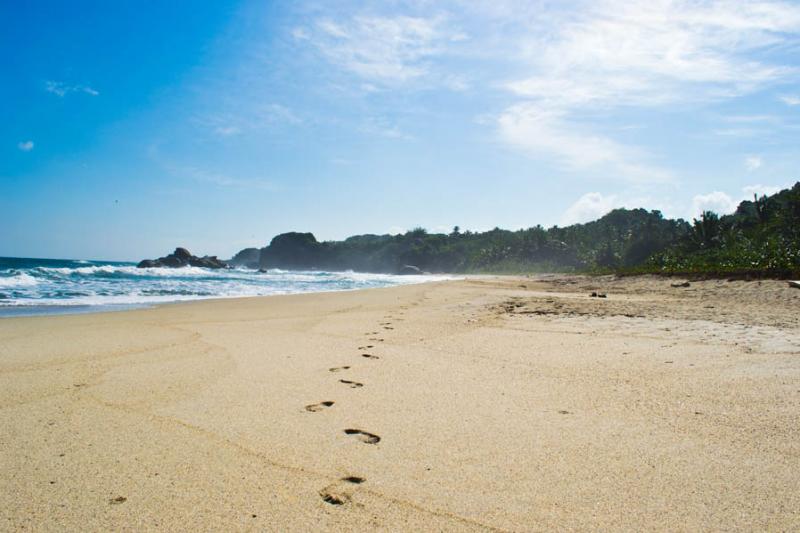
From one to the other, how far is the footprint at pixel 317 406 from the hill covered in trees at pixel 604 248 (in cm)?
1455

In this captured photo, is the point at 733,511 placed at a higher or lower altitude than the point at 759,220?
lower

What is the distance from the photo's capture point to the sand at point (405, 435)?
5.74 feet

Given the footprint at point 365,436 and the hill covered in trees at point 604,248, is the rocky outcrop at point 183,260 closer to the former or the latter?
the hill covered in trees at point 604,248

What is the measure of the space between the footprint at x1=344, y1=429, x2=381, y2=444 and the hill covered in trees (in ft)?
48.1

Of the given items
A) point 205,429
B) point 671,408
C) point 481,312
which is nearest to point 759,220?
point 481,312

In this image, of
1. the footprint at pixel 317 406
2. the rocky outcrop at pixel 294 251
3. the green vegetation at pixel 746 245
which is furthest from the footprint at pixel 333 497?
the rocky outcrop at pixel 294 251

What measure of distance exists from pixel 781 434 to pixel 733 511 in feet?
3.46

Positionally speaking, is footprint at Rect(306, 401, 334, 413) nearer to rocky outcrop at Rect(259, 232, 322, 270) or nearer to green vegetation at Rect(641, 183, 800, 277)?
green vegetation at Rect(641, 183, 800, 277)

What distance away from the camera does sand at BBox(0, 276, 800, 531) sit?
5.74 feet

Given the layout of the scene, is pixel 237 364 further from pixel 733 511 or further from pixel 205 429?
pixel 733 511

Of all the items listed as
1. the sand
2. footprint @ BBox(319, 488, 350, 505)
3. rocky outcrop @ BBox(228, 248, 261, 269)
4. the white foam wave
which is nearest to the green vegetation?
the sand

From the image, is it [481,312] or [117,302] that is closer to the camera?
[481,312]

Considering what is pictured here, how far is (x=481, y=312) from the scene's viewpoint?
8.44m

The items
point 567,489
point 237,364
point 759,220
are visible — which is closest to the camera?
point 567,489
